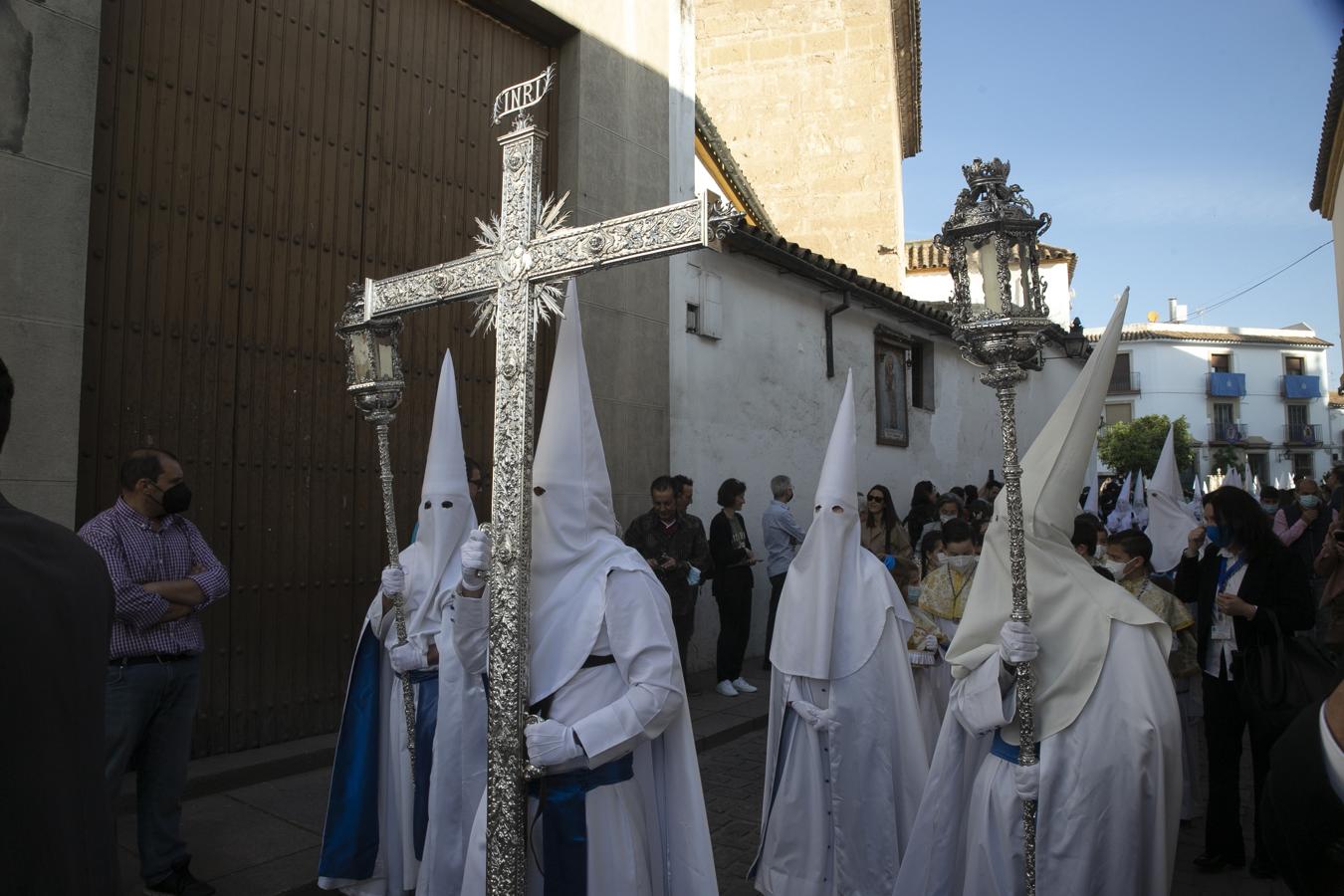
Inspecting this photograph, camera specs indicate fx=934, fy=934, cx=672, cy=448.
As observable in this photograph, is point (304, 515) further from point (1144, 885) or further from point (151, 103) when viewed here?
point (1144, 885)

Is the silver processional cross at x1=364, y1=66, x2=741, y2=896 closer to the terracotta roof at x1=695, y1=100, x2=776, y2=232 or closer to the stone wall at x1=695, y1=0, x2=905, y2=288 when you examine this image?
the terracotta roof at x1=695, y1=100, x2=776, y2=232

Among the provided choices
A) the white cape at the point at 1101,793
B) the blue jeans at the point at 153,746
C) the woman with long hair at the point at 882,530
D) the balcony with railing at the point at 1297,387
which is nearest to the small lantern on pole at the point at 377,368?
the blue jeans at the point at 153,746

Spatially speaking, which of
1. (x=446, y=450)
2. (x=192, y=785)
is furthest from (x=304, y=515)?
(x=446, y=450)

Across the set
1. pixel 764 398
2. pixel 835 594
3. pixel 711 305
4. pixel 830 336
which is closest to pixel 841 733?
pixel 835 594

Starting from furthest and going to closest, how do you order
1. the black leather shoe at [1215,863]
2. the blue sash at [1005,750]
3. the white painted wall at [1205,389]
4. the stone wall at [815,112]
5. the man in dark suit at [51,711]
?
1. the white painted wall at [1205,389]
2. the stone wall at [815,112]
3. the black leather shoe at [1215,863]
4. the blue sash at [1005,750]
5. the man in dark suit at [51,711]

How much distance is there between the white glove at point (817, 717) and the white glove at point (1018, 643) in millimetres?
1188

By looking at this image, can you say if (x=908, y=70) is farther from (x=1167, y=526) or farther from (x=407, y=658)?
(x=407, y=658)

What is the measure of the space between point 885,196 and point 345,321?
1497cm

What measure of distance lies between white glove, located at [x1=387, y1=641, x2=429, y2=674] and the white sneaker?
465 cm

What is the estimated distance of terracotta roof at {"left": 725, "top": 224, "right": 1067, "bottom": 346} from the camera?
32.7 feet

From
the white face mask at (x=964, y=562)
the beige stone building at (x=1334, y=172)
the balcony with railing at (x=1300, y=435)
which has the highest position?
the beige stone building at (x=1334, y=172)

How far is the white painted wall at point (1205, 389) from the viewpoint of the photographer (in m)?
45.2

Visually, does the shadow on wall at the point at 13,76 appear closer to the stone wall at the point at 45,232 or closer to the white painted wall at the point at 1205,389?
the stone wall at the point at 45,232

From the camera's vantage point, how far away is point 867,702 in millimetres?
4312
